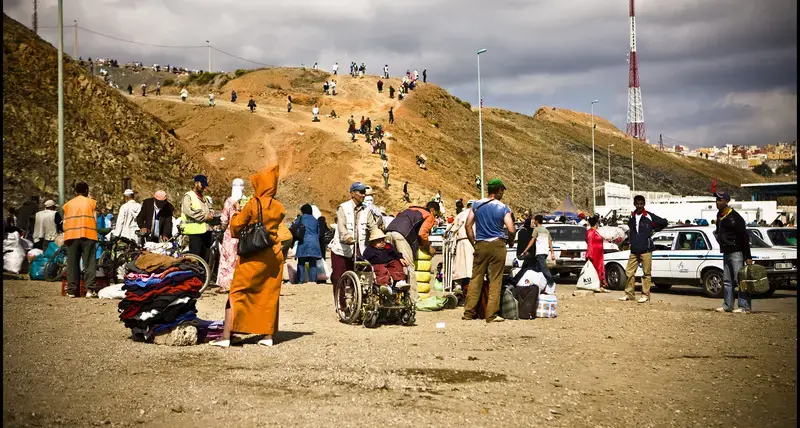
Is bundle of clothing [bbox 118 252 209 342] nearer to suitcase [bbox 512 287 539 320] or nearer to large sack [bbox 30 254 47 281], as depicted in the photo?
suitcase [bbox 512 287 539 320]

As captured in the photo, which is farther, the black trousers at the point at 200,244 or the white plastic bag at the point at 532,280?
the black trousers at the point at 200,244

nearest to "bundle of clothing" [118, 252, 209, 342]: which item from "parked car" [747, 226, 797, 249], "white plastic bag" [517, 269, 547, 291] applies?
"white plastic bag" [517, 269, 547, 291]

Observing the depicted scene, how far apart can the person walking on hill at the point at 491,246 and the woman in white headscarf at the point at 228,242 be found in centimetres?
386

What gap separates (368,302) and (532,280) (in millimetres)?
3092

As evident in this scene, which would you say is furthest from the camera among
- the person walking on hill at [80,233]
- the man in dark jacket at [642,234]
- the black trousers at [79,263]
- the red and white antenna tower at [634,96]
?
the red and white antenna tower at [634,96]

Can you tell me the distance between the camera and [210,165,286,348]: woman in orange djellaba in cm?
930

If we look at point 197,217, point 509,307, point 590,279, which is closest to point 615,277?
point 590,279

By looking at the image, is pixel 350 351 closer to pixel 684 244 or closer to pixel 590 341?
pixel 590 341

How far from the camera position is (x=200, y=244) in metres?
15.3

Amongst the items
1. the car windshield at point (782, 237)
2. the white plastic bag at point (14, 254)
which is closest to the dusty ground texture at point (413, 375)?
the car windshield at point (782, 237)

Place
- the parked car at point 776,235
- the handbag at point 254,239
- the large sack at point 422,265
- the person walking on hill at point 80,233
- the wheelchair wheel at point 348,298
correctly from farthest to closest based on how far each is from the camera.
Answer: the parked car at point 776,235
the large sack at point 422,265
the person walking on hill at point 80,233
the wheelchair wheel at point 348,298
the handbag at point 254,239

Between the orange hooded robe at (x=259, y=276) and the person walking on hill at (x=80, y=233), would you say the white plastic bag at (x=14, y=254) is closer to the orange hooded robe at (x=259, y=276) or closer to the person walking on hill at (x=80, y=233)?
the person walking on hill at (x=80, y=233)

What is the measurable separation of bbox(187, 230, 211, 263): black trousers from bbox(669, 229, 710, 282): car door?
376 inches

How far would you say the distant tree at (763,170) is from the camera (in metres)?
171
